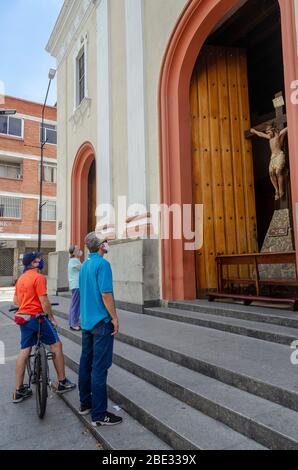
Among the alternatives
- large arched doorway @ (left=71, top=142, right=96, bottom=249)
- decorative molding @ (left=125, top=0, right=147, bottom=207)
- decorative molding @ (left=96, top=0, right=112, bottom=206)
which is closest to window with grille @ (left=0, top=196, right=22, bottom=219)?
large arched doorway @ (left=71, top=142, right=96, bottom=249)

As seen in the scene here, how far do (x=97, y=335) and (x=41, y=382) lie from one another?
911mm

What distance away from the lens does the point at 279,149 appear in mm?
6863

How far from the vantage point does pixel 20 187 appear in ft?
86.6

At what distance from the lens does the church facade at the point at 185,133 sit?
7.24 metres

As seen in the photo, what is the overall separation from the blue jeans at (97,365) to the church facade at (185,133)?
3714 millimetres

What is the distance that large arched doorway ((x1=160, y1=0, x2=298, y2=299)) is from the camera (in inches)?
275

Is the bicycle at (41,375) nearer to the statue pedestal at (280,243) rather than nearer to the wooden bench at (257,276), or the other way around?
the wooden bench at (257,276)

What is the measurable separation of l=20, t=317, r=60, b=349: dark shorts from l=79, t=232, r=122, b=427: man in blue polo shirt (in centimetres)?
82

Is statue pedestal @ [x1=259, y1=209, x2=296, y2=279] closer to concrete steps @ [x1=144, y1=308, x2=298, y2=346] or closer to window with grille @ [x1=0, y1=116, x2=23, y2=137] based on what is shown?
concrete steps @ [x1=144, y1=308, x2=298, y2=346]

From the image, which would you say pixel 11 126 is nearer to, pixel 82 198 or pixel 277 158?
pixel 82 198

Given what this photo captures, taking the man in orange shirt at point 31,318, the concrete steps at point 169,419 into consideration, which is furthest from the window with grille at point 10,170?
the concrete steps at point 169,419

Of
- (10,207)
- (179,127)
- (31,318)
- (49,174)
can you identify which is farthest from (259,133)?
(49,174)

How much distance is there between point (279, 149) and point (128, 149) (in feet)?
11.3
